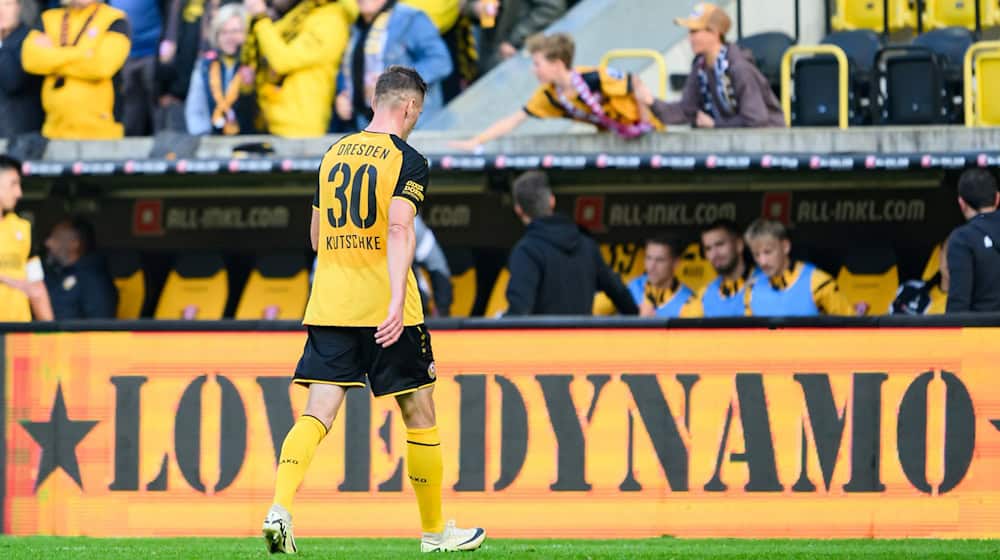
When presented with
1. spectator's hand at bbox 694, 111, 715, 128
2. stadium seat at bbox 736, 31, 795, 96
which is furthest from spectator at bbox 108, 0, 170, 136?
stadium seat at bbox 736, 31, 795, 96

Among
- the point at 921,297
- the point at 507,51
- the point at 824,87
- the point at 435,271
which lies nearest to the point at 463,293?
the point at 435,271

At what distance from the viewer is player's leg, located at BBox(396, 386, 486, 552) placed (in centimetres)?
749

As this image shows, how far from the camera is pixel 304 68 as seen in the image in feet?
42.8

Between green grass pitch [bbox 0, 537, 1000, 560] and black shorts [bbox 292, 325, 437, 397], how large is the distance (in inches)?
26.9

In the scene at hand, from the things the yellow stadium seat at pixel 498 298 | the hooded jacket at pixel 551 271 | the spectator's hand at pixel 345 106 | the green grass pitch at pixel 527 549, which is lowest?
the green grass pitch at pixel 527 549

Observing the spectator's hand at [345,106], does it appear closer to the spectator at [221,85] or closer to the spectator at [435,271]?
the spectator at [221,85]

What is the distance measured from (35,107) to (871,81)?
5.44 m

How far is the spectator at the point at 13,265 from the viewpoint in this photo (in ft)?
36.1

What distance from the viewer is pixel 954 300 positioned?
10000 millimetres

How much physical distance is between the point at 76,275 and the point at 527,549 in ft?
18.9

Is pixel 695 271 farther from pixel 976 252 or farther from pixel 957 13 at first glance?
pixel 976 252

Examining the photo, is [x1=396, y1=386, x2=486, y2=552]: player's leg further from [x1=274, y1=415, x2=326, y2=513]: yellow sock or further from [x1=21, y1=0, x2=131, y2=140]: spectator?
[x1=21, y1=0, x2=131, y2=140]: spectator

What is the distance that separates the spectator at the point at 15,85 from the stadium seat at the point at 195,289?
1.61m

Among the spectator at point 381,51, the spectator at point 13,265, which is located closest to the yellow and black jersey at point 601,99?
the spectator at point 381,51
